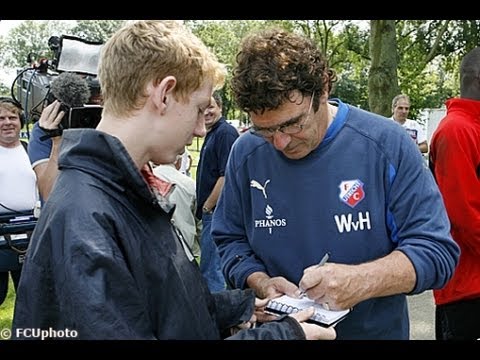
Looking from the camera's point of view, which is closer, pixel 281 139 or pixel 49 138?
pixel 281 139

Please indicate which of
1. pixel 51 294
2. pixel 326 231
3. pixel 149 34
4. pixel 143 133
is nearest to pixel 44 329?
pixel 51 294

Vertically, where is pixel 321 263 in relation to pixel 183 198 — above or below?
above

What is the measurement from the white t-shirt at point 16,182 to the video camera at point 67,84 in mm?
368

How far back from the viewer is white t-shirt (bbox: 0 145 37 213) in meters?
4.26

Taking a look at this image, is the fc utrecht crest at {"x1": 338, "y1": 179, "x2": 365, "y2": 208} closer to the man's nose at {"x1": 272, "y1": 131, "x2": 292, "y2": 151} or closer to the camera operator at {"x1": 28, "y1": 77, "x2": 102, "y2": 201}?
the man's nose at {"x1": 272, "y1": 131, "x2": 292, "y2": 151}

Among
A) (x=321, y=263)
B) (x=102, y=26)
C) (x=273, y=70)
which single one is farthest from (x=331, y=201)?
(x=102, y=26)

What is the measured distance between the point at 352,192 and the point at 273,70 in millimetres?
484

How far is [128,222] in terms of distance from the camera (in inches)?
47.9

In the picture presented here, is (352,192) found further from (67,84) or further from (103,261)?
(67,84)

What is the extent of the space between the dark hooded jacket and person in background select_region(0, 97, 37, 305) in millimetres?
3078

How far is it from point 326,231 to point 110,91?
88cm

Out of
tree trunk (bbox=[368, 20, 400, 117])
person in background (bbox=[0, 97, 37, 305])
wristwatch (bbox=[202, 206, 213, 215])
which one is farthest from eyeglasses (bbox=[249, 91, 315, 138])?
tree trunk (bbox=[368, 20, 400, 117])

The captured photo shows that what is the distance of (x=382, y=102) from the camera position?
8930 millimetres
